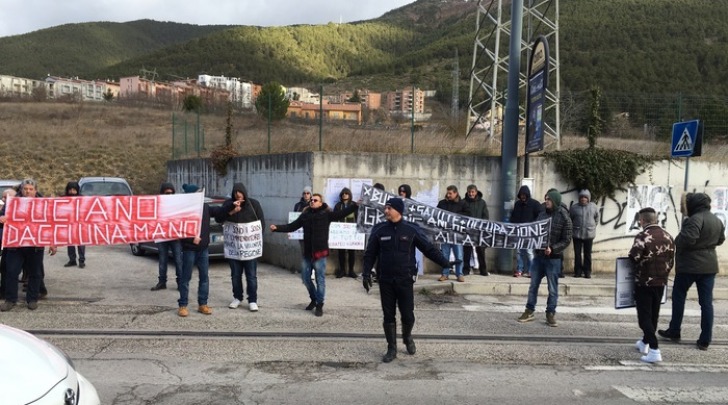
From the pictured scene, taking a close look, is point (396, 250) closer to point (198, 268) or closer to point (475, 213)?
point (198, 268)

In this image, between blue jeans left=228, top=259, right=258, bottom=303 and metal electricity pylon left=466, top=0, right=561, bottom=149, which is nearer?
blue jeans left=228, top=259, right=258, bottom=303

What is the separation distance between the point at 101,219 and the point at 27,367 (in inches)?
253

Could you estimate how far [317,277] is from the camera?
8.60 m

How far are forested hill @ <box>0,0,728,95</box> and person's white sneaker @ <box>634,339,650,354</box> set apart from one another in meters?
38.0

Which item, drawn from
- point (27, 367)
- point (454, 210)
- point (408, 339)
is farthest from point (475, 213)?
point (27, 367)

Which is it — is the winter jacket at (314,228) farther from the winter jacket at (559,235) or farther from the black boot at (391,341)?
the winter jacket at (559,235)

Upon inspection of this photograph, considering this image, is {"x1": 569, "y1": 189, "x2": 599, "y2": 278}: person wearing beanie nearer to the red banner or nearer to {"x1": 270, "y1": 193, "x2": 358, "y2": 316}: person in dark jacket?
{"x1": 270, "y1": 193, "x2": 358, "y2": 316}: person in dark jacket

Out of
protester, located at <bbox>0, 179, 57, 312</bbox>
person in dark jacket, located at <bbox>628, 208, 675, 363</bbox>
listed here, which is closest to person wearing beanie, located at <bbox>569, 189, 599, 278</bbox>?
person in dark jacket, located at <bbox>628, 208, 675, 363</bbox>

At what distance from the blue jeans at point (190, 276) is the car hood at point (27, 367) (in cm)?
439

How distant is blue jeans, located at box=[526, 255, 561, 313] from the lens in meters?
8.20

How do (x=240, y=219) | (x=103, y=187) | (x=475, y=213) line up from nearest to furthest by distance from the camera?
(x=240, y=219)
(x=475, y=213)
(x=103, y=187)

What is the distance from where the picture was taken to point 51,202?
9102mm

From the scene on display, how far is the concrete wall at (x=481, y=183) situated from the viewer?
1262 cm

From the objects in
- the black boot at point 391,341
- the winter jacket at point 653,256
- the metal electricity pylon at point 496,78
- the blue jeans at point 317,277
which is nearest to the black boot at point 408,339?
the black boot at point 391,341
